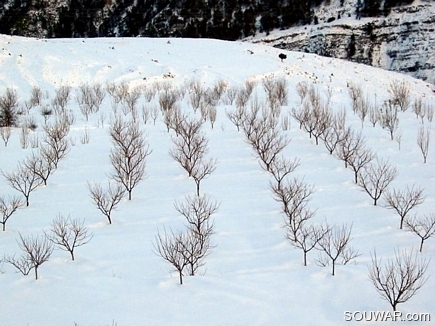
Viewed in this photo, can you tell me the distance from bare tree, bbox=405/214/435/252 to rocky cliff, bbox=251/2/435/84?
38.2m

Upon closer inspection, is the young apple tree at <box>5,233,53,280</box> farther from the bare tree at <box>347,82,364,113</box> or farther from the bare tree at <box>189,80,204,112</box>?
the bare tree at <box>347,82,364,113</box>

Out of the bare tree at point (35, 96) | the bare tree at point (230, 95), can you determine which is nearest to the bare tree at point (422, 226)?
the bare tree at point (230, 95)

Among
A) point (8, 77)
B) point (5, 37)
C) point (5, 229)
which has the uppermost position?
point (5, 37)

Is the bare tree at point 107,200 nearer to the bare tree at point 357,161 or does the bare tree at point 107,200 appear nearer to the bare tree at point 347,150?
the bare tree at point 357,161

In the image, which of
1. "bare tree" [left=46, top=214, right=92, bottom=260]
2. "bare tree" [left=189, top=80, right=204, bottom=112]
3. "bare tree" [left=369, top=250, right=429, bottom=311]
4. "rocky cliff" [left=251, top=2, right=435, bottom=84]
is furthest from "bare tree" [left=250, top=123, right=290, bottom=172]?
"rocky cliff" [left=251, top=2, right=435, bottom=84]

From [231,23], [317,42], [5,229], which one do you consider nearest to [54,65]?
[5,229]

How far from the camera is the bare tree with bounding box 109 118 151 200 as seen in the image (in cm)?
949

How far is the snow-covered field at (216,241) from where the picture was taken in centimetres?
527

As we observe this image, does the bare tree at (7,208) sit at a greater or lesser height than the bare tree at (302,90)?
lesser

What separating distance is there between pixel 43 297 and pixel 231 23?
56591mm

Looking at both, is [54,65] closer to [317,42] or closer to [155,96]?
[155,96]

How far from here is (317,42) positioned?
4712 cm

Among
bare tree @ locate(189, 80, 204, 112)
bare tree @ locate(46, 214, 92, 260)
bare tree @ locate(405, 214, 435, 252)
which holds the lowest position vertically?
bare tree @ locate(46, 214, 92, 260)

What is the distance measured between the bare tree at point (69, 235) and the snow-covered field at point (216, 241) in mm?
175
